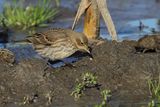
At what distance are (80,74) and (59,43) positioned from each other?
2.41ft

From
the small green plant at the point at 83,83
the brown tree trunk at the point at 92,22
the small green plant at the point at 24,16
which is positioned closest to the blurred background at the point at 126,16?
the small green plant at the point at 24,16

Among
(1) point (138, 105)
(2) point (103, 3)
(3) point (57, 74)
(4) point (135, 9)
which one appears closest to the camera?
(1) point (138, 105)

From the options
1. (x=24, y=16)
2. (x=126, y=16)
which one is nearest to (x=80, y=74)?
(x=24, y=16)

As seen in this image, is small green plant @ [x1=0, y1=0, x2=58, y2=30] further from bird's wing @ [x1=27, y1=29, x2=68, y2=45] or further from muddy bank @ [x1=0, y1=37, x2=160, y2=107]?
muddy bank @ [x1=0, y1=37, x2=160, y2=107]

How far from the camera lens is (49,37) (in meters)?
11.1

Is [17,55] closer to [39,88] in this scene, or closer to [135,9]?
[39,88]

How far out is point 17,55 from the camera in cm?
1251

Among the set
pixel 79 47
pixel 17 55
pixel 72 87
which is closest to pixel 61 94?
pixel 72 87

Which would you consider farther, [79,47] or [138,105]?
[79,47]

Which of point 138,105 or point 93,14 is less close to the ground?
point 93,14

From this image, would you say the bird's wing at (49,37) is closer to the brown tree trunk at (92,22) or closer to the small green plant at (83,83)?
the small green plant at (83,83)

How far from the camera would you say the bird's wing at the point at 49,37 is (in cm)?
1111

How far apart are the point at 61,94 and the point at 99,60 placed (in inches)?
40.5

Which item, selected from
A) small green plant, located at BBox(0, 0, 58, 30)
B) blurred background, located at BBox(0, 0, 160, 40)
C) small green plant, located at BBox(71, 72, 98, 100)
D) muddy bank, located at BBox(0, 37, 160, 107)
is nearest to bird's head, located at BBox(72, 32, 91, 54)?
muddy bank, located at BBox(0, 37, 160, 107)
